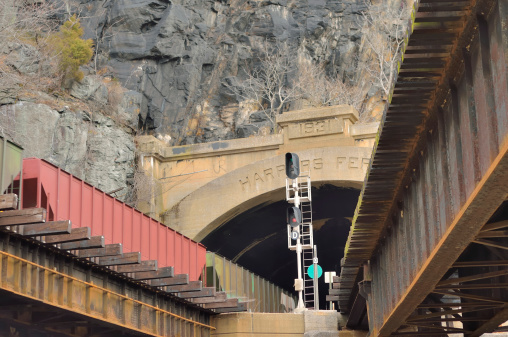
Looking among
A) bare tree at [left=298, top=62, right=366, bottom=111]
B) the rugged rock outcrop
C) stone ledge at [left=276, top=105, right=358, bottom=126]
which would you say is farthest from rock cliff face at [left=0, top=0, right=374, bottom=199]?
stone ledge at [left=276, top=105, right=358, bottom=126]

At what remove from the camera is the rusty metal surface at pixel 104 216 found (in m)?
25.5

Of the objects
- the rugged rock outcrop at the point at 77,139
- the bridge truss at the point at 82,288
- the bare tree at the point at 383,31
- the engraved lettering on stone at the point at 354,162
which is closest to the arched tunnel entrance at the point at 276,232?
the engraved lettering on stone at the point at 354,162

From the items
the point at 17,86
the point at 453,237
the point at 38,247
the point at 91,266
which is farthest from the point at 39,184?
the point at 17,86

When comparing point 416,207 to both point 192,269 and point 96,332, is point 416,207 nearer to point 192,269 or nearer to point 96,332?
point 96,332

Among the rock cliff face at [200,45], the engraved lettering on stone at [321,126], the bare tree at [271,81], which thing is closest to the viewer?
the engraved lettering on stone at [321,126]

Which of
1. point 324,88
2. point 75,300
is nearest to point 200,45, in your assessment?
point 324,88

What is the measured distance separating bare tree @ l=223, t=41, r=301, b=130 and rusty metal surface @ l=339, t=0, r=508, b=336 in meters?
41.1

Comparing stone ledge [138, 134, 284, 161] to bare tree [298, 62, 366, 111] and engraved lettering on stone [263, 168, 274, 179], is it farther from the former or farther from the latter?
bare tree [298, 62, 366, 111]

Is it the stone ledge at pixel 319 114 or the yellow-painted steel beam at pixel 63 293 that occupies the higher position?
the stone ledge at pixel 319 114

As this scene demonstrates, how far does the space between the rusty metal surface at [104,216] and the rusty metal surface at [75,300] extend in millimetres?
1330

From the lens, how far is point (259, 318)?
117ft

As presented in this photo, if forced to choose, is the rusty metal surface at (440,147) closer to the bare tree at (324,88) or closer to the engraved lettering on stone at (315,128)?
the engraved lettering on stone at (315,128)

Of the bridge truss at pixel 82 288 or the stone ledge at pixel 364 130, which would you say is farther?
the stone ledge at pixel 364 130

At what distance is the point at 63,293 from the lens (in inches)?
1006
